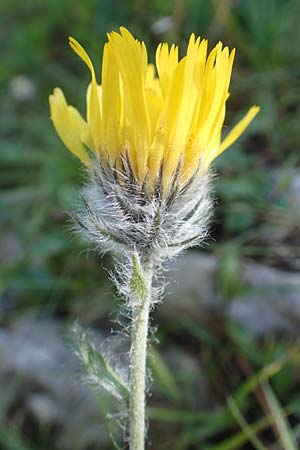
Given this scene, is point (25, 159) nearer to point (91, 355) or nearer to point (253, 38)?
point (253, 38)

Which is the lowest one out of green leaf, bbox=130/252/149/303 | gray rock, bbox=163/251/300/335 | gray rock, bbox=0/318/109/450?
gray rock, bbox=0/318/109/450

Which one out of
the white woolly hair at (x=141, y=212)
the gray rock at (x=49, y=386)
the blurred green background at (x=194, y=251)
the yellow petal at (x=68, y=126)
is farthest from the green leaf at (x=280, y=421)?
the yellow petal at (x=68, y=126)

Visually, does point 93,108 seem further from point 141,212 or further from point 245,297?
point 245,297

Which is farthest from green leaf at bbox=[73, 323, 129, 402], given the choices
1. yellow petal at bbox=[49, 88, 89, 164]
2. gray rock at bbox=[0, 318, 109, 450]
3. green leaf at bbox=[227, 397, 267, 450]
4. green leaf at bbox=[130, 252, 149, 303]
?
gray rock at bbox=[0, 318, 109, 450]

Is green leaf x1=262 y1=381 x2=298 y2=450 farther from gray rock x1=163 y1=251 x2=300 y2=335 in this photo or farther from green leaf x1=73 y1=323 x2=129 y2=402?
green leaf x1=73 y1=323 x2=129 y2=402

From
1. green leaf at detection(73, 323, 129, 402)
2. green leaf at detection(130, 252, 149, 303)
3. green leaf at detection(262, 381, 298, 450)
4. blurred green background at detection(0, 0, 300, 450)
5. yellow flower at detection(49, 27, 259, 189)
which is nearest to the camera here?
yellow flower at detection(49, 27, 259, 189)

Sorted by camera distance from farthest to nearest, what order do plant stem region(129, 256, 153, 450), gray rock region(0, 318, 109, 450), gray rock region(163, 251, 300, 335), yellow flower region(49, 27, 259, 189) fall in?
gray rock region(163, 251, 300, 335) < gray rock region(0, 318, 109, 450) < plant stem region(129, 256, 153, 450) < yellow flower region(49, 27, 259, 189)
